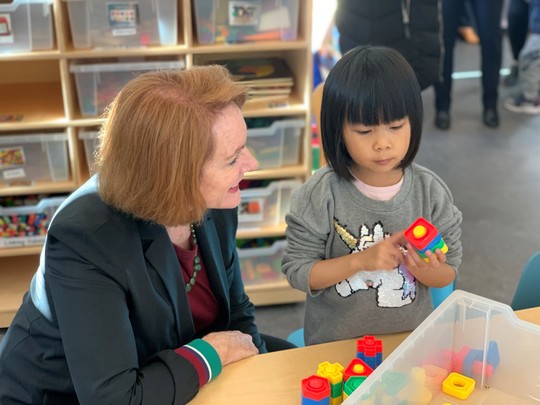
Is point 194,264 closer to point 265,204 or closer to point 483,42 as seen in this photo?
point 265,204

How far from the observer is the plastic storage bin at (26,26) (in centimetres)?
237

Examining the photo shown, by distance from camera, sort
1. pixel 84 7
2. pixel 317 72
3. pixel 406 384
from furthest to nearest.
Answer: pixel 317 72 < pixel 84 7 < pixel 406 384

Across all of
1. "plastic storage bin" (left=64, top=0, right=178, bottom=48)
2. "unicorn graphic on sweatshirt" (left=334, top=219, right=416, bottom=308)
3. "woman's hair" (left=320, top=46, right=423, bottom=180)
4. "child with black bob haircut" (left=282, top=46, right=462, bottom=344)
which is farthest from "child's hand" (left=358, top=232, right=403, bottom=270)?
"plastic storage bin" (left=64, top=0, right=178, bottom=48)

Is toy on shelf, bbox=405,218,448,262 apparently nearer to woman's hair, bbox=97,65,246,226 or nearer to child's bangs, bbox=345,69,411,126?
child's bangs, bbox=345,69,411,126

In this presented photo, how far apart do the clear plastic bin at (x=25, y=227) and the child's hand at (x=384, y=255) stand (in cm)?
148

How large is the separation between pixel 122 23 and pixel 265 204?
788 mm

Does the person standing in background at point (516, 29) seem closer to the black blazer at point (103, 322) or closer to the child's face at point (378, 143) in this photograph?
the child's face at point (378, 143)

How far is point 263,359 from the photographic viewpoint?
140 cm

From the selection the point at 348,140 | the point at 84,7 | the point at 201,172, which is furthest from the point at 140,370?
the point at 84,7

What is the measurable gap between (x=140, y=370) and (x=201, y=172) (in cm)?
36

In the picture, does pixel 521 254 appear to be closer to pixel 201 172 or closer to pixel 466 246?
pixel 466 246

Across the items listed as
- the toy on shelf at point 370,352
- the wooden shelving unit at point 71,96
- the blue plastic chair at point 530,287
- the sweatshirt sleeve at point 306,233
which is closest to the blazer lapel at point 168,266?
the sweatshirt sleeve at point 306,233

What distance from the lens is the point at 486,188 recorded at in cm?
375

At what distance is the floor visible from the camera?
2975mm
